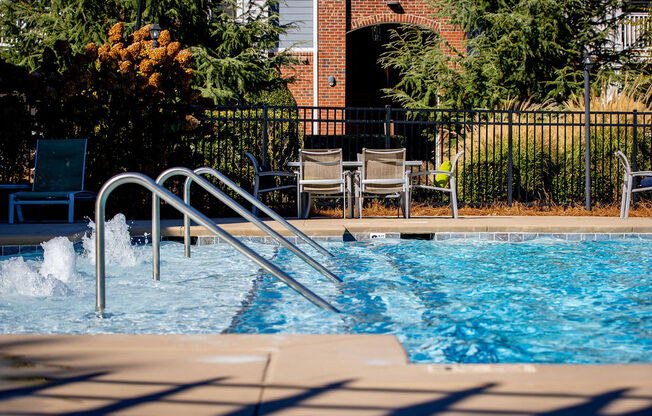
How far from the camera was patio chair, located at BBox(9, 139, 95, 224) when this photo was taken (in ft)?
27.2

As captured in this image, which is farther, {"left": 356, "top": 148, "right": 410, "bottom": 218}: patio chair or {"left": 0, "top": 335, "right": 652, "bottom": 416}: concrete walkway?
{"left": 356, "top": 148, "right": 410, "bottom": 218}: patio chair

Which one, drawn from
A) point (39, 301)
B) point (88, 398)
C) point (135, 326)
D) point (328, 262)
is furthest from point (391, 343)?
point (328, 262)

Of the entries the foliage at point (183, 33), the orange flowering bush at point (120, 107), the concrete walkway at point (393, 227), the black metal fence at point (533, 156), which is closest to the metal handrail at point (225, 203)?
the concrete walkway at point (393, 227)

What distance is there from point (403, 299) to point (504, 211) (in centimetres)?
575

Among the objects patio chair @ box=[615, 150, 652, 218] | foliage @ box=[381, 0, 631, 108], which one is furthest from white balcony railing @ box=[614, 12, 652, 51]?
patio chair @ box=[615, 150, 652, 218]

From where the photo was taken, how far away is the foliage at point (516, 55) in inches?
626

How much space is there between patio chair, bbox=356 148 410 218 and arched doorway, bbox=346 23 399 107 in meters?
14.8

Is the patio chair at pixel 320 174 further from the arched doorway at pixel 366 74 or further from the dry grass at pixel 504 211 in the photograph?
the arched doorway at pixel 366 74

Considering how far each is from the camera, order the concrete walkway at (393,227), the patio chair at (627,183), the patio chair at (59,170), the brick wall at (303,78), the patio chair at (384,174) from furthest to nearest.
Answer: the brick wall at (303,78), the patio chair at (384,174), the patio chair at (627,183), the patio chair at (59,170), the concrete walkway at (393,227)

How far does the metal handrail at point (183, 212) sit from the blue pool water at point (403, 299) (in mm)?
392

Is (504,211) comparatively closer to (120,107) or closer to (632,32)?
(120,107)

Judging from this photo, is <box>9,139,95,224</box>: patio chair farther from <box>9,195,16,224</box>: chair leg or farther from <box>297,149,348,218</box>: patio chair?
<box>297,149,348,218</box>: patio chair

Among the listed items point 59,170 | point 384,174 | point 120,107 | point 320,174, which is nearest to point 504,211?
point 384,174

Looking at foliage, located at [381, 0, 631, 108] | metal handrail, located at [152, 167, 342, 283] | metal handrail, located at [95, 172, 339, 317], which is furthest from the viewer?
foliage, located at [381, 0, 631, 108]
